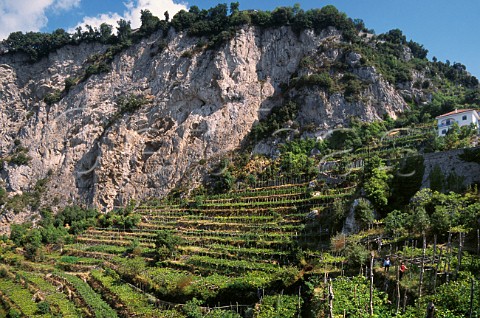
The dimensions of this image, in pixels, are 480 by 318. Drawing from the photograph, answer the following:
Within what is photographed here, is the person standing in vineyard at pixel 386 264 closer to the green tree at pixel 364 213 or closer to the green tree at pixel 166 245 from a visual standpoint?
the green tree at pixel 364 213

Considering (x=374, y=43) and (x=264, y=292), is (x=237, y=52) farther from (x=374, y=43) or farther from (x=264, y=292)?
(x=264, y=292)

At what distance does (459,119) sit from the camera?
43.2 metres

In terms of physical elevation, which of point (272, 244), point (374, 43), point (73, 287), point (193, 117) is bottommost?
point (73, 287)

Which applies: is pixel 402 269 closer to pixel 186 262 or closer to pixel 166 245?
pixel 186 262

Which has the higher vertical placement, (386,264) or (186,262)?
(386,264)

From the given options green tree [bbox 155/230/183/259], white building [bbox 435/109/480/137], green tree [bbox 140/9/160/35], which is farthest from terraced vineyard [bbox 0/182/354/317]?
green tree [bbox 140/9/160/35]

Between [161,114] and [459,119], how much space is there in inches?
1477

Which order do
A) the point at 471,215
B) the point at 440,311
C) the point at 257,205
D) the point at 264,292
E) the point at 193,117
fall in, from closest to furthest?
the point at 440,311, the point at 471,215, the point at 264,292, the point at 257,205, the point at 193,117

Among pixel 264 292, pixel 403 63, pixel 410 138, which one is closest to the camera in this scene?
pixel 264 292

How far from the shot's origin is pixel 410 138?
145ft

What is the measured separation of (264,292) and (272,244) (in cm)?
781

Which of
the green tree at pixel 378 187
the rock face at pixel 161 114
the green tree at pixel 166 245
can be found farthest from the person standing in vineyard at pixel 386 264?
the rock face at pixel 161 114

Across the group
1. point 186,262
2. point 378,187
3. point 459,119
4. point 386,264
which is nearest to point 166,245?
point 186,262

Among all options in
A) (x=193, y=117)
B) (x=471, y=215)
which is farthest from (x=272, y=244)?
(x=193, y=117)
